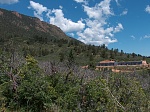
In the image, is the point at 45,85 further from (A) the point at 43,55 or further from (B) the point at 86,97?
(A) the point at 43,55

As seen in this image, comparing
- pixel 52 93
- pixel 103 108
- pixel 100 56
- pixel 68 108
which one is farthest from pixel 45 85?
pixel 100 56

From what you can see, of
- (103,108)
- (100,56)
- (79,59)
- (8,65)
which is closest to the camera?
(103,108)

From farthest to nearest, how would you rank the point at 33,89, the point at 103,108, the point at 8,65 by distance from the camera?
the point at 8,65
the point at 33,89
the point at 103,108

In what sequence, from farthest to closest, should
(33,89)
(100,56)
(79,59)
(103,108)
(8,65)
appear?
(100,56)
(79,59)
(8,65)
(33,89)
(103,108)

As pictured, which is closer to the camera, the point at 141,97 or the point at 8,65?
the point at 141,97

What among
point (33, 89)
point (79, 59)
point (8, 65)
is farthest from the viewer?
point (79, 59)

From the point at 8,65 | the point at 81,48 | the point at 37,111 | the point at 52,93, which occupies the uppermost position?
the point at 81,48

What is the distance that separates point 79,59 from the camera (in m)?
131

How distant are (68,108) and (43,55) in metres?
118

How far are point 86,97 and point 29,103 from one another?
10.9ft

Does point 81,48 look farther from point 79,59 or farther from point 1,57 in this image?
point 1,57

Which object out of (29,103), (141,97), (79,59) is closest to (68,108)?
(29,103)

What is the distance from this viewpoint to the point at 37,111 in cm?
1571

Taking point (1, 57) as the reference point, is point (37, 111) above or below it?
below
